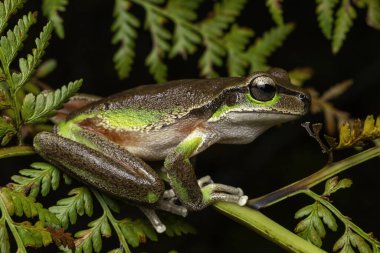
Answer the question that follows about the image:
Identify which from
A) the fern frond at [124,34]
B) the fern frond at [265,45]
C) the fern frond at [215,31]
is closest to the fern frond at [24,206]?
the fern frond at [124,34]

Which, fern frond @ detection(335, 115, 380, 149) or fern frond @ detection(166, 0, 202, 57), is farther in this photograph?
fern frond @ detection(166, 0, 202, 57)

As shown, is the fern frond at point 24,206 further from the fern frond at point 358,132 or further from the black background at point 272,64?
the black background at point 272,64

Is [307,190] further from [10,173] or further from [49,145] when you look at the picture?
[10,173]

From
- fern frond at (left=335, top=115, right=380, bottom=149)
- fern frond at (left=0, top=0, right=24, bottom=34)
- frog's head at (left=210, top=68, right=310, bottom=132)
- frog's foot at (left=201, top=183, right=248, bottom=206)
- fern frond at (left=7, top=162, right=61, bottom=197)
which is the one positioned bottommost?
frog's foot at (left=201, top=183, right=248, bottom=206)

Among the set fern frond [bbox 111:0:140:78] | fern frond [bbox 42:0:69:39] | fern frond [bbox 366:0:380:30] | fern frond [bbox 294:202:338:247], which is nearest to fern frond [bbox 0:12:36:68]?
fern frond [bbox 42:0:69:39]

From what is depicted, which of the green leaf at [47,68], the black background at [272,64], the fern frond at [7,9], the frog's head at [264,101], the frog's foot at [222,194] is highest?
the fern frond at [7,9]

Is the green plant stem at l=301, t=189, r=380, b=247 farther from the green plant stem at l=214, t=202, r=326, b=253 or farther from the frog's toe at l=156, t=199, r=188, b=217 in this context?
the frog's toe at l=156, t=199, r=188, b=217
